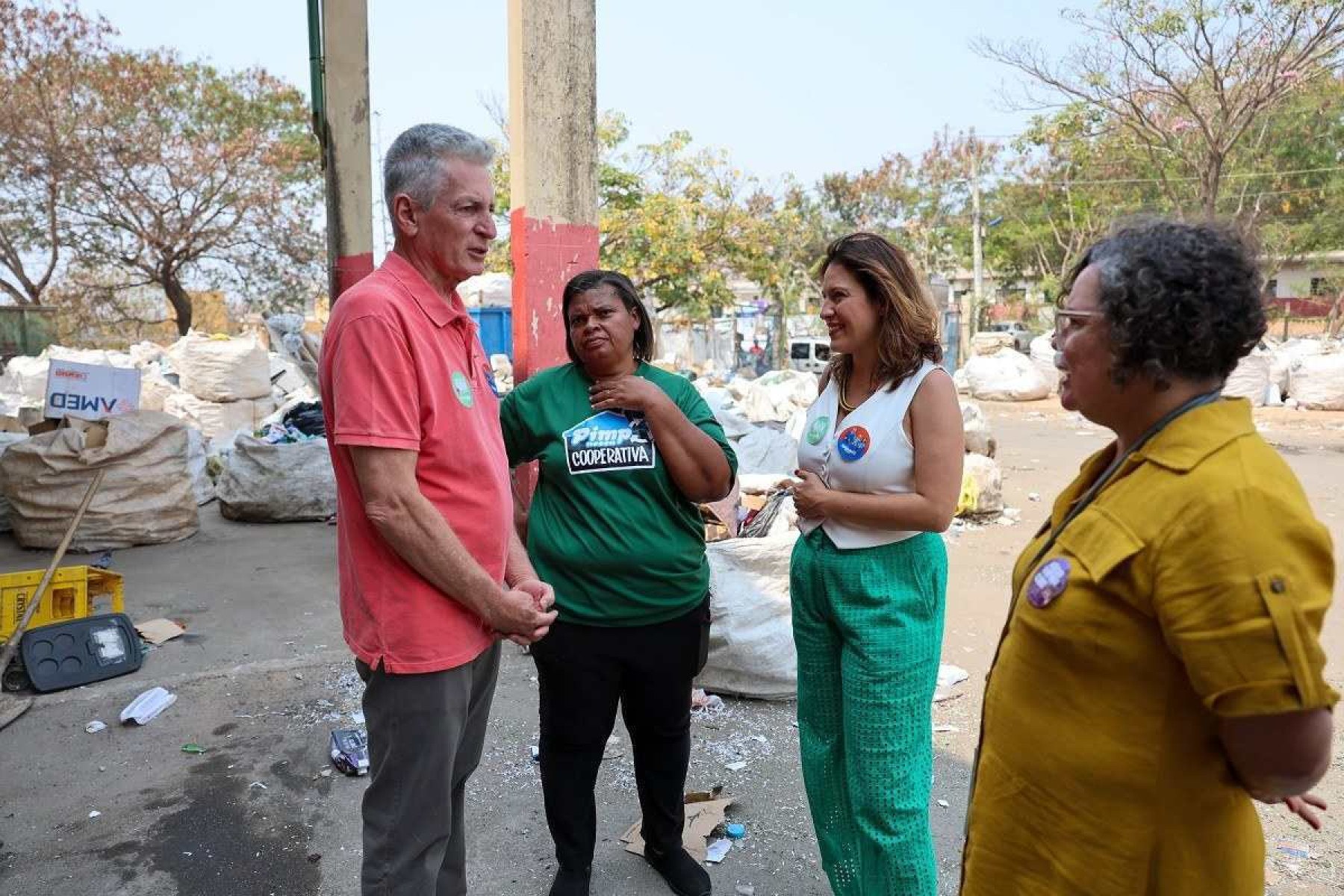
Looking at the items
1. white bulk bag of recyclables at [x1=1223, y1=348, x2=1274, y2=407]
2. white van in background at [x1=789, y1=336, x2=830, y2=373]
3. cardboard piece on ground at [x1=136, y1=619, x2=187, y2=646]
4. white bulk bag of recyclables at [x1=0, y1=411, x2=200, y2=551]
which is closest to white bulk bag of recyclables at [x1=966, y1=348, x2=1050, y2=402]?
white bulk bag of recyclables at [x1=1223, y1=348, x2=1274, y2=407]

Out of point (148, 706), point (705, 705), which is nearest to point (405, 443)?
point (705, 705)

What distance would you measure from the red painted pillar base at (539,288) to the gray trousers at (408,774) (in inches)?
80.4

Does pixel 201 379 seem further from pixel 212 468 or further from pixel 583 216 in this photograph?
pixel 583 216

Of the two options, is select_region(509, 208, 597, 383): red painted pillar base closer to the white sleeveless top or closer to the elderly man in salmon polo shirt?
the white sleeveless top

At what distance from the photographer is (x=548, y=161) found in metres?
3.92

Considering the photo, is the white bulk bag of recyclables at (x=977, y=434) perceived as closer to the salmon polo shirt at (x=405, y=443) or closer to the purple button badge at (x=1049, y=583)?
the salmon polo shirt at (x=405, y=443)

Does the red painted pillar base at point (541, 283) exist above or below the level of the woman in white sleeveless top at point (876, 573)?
above

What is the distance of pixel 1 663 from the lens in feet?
12.5

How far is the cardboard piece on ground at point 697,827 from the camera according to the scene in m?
2.84

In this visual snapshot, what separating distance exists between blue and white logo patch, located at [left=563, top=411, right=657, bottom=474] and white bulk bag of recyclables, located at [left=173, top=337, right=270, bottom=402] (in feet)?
30.1

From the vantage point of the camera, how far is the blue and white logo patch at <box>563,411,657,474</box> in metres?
2.40

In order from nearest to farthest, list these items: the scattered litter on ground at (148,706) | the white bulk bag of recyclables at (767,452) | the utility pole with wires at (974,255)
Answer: the scattered litter on ground at (148,706) < the white bulk bag of recyclables at (767,452) < the utility pole with wires at (974,255)

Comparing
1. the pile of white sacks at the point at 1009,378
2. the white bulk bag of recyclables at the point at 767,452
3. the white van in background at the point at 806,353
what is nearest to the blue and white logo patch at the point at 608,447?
the white bulk bag of recyclables at the point at 767,452

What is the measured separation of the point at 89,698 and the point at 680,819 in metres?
2.72
